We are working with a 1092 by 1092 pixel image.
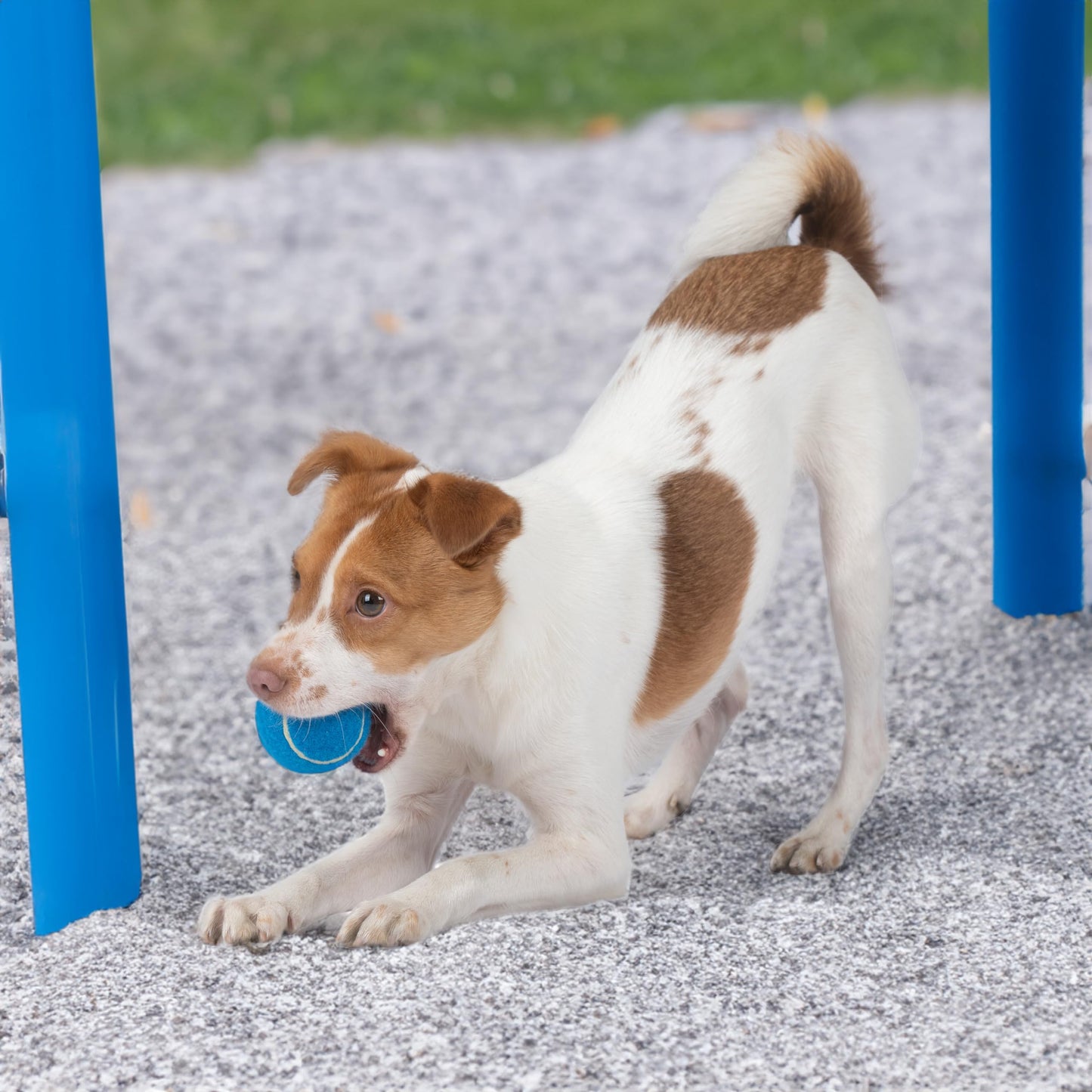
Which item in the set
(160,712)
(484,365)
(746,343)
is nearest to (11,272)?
(746,343)

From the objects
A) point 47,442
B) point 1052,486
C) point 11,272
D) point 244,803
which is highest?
point 11,272

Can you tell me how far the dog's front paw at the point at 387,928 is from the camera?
2826 millimetres

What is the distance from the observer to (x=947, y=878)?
320cm

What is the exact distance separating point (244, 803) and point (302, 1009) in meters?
1.25

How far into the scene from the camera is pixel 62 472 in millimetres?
2943

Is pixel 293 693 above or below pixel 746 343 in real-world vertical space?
below

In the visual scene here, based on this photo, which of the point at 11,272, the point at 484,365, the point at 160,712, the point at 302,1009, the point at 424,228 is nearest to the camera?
the point at 302,1009

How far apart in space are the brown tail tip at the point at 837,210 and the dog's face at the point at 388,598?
1.28 m

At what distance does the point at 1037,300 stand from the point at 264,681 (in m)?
2.53

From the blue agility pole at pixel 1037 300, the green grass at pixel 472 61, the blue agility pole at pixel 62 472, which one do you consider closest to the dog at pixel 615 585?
the blue agility pole at pixel 62 472

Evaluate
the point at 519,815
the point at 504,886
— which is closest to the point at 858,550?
the point at 519,815

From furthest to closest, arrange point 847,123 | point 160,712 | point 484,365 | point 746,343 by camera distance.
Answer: point 847,123 < point 484,365 < point 160,712 < point 746,343

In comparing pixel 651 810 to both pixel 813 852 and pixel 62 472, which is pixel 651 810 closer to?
pixel 813 852

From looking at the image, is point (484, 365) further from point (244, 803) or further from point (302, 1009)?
point (302, 1009)
